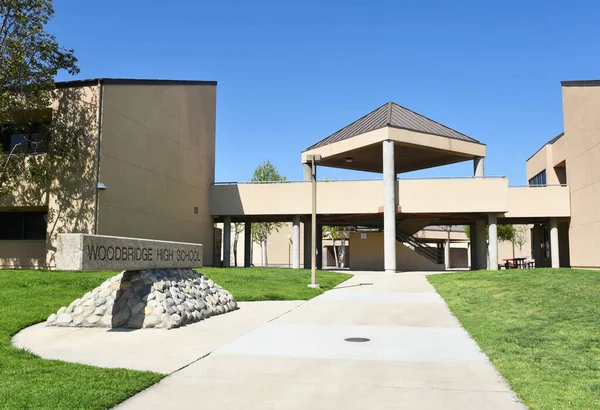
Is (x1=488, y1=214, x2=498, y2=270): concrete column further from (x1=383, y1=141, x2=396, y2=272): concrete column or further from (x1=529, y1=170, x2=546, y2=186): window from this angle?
(x1=529, y1=170, x2=546, y2=186): window

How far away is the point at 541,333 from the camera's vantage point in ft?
30.9

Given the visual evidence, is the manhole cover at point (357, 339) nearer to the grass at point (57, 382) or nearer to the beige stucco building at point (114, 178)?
the grass at point (57, 382)

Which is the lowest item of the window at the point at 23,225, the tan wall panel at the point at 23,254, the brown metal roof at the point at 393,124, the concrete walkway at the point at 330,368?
the concrete walkway at the point at 330,368

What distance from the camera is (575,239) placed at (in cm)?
3312

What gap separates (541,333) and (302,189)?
2659 cm

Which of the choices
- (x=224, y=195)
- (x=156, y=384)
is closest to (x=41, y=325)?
(x=156, y=384)

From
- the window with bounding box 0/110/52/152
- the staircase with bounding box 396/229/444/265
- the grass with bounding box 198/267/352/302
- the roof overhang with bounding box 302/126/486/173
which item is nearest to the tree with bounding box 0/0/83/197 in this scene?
the window with bounding box 0/110/52/152

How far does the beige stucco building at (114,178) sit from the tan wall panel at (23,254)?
47 mm

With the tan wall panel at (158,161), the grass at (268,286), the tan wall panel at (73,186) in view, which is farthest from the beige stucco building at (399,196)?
the tan wall panel at (73,186)

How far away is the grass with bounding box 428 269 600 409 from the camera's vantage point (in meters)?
5.82

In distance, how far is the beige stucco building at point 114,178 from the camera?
914 inches

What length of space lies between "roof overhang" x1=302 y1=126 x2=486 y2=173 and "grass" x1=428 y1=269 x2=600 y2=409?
55.6 ft

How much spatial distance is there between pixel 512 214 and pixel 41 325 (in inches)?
1222

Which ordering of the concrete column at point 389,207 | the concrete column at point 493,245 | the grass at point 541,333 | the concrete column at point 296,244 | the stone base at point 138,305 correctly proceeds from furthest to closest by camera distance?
the concrete column at point 296,244 → the concrete column at point 493,245 → the concrete column at point 389,207 → the stone base at point 138,305 → the grass at point 541,333
